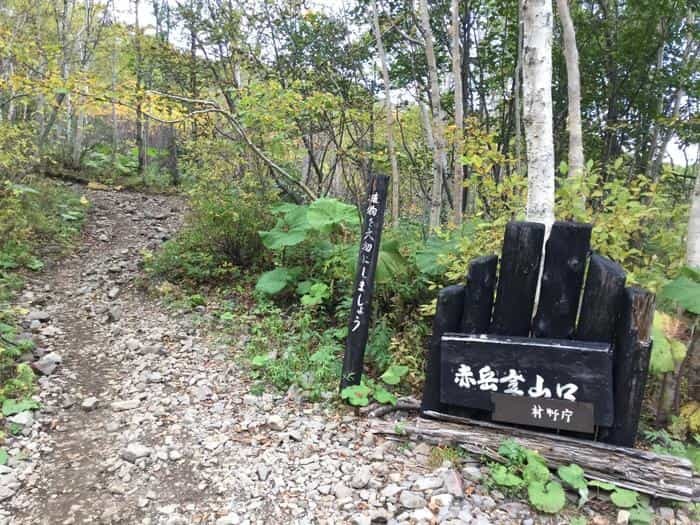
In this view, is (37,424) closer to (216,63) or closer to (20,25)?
(216,63)

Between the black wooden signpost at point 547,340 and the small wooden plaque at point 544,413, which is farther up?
the black wooden signpost at point 547,340

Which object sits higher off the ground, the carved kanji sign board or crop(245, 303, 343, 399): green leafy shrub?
the carved kanji sign board

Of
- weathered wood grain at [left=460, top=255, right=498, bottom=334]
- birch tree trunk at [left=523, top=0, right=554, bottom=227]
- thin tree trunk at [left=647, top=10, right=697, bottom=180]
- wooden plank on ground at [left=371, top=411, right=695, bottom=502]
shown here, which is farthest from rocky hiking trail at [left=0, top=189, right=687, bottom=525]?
thin tree trunk at [left=647, top=10, right=697, bottom=180]

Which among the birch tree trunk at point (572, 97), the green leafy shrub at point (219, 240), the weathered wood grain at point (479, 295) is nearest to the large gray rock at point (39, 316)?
the green leafy shrub at point (219, 240)

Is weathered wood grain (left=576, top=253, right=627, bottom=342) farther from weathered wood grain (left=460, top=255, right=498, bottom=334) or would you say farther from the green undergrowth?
the green undergrowth

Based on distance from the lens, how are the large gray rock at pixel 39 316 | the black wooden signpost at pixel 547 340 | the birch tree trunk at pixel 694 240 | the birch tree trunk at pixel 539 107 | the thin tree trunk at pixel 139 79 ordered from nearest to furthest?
the black wooden signpost at pixel 547 340
the birch tree trunk at pixel 539 107
the birch tree trunk at pixel 694 240
the large gray rock at pixel 39 316
the thin tree trunk at pixel 139 79

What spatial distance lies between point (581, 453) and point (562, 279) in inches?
42.6

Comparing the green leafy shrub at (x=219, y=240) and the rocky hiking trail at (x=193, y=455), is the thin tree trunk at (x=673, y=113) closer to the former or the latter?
the green leafy shrub at (x=219, y=240)

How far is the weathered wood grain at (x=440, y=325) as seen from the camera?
325 centimetres

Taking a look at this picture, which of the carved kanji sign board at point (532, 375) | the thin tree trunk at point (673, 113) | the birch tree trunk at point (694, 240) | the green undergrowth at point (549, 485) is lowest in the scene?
the green undergrowth at point (549, 485)

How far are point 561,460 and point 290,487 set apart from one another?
1.69 meters

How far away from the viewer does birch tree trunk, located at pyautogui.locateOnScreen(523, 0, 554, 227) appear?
3.40 metres

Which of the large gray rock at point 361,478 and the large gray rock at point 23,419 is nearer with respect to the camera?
the large gray rock at point 361,478

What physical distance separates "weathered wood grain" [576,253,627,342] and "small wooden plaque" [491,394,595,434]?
45cm
